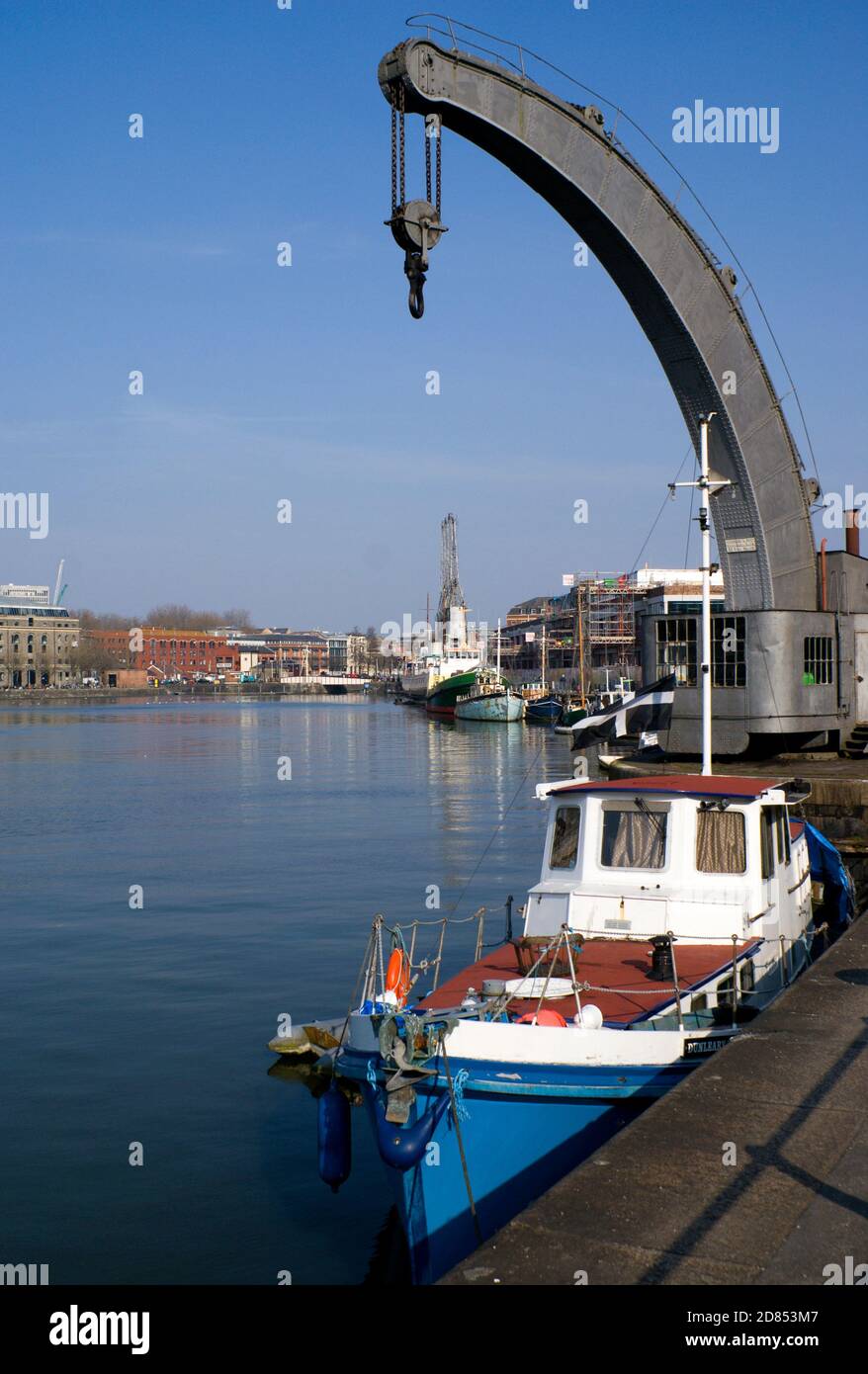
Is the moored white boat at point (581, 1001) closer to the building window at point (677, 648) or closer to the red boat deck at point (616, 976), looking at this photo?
the red boat deck at point (616, 976)

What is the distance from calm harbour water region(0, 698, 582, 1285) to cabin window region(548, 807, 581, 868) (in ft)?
13.0

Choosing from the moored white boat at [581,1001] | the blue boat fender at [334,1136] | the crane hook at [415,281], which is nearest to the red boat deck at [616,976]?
the moored white boat at [581,1001]

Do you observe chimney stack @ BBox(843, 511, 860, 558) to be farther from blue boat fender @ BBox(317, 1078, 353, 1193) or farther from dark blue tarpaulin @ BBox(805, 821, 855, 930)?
blue boat fender @ BBox(317, 1078, 353, 1193)

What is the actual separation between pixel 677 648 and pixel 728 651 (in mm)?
1404

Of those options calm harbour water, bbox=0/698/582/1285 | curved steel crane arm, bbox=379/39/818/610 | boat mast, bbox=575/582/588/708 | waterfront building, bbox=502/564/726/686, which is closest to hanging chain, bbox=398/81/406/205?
curved steel crane arm, bbox=379/39/818/610

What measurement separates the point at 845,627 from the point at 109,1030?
19.5 m

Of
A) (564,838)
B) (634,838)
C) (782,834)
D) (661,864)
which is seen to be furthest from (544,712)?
(661,864)

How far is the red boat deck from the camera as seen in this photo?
38.7 feet

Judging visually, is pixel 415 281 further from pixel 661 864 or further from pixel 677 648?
pixel 677 648

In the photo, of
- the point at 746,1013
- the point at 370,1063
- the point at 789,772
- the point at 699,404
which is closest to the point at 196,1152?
the point at 370,1063

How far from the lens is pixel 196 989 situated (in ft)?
65.2

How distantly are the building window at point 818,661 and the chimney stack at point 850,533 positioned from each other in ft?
21.4

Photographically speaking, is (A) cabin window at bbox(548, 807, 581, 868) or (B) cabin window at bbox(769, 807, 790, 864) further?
(B) cabin window at bbox(769, 807, 790, 864)
